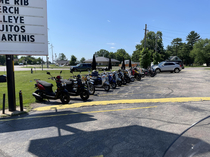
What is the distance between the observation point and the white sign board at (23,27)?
5816 mm

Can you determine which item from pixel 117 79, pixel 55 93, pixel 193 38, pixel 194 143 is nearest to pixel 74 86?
pixel 55 93

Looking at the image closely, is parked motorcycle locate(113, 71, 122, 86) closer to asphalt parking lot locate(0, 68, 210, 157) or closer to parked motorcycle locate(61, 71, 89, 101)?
parked motorcycle locate(61, 71, 89, 101)

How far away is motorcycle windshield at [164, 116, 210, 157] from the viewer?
1613mm

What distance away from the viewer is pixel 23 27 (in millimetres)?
6133

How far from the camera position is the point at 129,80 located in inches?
567

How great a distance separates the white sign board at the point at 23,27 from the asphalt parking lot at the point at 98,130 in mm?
2536

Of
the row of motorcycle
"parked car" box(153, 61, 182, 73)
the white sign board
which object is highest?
the white sign board

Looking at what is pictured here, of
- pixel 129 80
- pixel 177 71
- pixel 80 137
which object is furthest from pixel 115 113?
pixel 177 71

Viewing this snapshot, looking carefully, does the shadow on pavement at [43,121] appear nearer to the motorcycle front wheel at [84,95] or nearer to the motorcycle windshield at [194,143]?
the motorcycle front wheel at [84,95]

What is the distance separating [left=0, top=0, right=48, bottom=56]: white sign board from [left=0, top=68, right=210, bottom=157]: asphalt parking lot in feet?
8.32

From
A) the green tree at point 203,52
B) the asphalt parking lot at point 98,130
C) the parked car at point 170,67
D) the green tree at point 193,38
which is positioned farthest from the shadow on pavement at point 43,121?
the green tree at point 193,38

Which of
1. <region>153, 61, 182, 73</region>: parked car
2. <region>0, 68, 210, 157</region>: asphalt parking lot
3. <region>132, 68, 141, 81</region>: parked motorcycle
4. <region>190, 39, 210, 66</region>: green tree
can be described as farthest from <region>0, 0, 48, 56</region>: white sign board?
<region>190, 39, 210, 66</region>: green tree

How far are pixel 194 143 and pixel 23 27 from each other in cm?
665

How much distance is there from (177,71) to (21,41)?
26770mm
